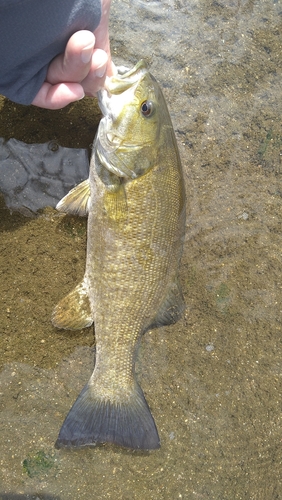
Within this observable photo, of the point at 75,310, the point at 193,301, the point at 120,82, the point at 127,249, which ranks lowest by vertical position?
the point at 193,301

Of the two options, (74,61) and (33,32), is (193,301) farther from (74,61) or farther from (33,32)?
(33,32)

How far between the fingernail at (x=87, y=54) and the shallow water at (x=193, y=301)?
34.9 inches

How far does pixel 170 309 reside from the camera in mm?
3010

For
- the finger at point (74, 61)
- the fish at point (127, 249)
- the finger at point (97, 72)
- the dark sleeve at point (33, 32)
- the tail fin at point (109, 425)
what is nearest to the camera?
the dark sleeve at point (33, 32)

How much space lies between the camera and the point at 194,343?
337 cm

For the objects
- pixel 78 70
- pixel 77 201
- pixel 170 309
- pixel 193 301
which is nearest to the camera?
pixel 78 70

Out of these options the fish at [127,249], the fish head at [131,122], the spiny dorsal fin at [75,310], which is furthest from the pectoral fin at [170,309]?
the fish head at [131,122]

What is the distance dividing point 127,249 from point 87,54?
1219 mm

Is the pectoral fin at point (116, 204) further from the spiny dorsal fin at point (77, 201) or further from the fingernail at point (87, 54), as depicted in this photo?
the fingernail at point (87, 54)

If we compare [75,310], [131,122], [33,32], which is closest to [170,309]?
[75,310]

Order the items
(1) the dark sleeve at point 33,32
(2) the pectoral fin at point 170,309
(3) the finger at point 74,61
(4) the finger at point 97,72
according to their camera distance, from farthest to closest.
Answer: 1. (2) the pectoral fin at point 170,309
2. (4) the finger at point 97,72
3. (3) the finger at point 74,61
4. (1) the dark sleeve at point 33,32

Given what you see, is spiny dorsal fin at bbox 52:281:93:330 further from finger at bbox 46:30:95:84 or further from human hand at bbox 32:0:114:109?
finger at bbox 46:30:95:84

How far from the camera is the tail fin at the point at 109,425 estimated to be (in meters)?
2.87

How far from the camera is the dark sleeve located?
91.0 inches
